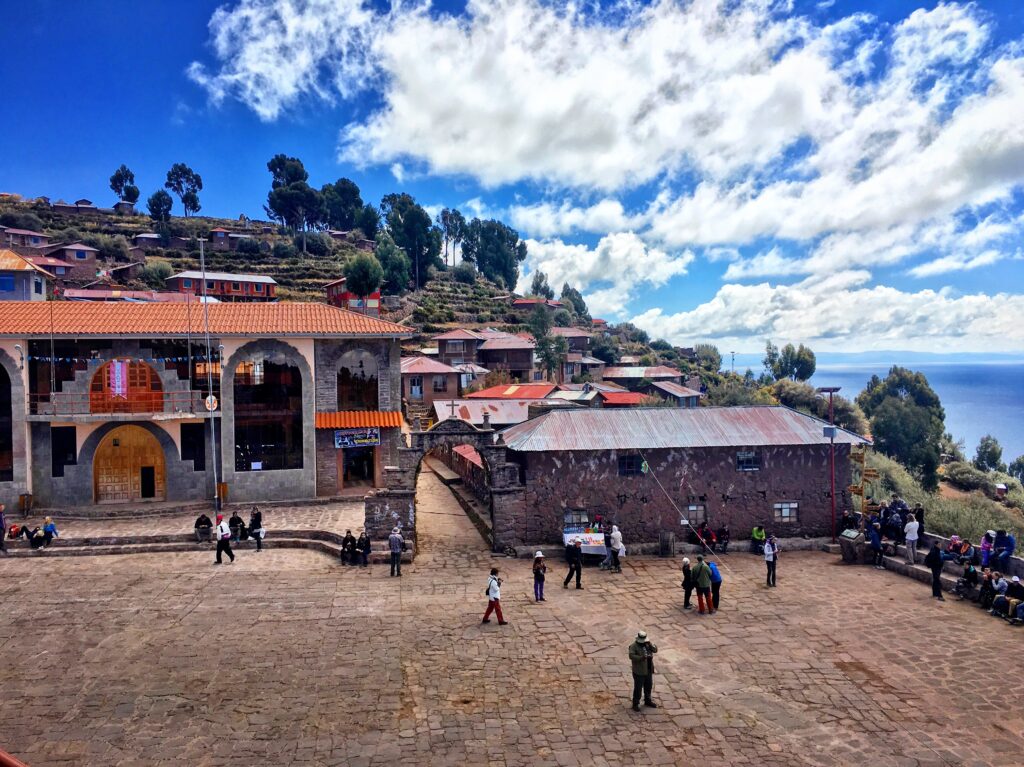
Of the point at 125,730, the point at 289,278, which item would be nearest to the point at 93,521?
the point at 125,730

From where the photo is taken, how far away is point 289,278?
89.9 m

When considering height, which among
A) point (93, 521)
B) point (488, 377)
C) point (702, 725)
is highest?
point (488, 377)

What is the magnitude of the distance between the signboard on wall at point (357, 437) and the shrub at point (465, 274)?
82.6 metres

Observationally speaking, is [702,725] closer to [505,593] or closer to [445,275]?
[505,593]

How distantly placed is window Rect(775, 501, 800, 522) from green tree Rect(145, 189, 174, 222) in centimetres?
11565

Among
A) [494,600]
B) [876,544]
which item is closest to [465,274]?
[876,544]

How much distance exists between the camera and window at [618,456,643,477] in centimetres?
2384

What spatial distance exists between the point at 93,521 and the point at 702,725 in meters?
25.9

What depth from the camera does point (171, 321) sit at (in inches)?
1179

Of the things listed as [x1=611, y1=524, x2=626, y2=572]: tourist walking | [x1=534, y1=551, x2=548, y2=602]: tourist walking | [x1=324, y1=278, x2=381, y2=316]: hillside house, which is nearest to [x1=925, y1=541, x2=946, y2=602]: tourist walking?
[x1=611, y1=524, x2=626, y2=572]: tourist walking

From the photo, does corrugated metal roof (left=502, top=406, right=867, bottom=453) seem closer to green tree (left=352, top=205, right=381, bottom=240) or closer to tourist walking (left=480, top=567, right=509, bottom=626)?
tourist walking (left=480, top=567, right=509, bottom=626)

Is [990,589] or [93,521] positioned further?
[93,521]

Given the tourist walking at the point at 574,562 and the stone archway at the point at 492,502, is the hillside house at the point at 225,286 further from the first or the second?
the tourist walking at the point at 574,562

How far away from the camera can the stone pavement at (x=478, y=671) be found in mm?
11641
